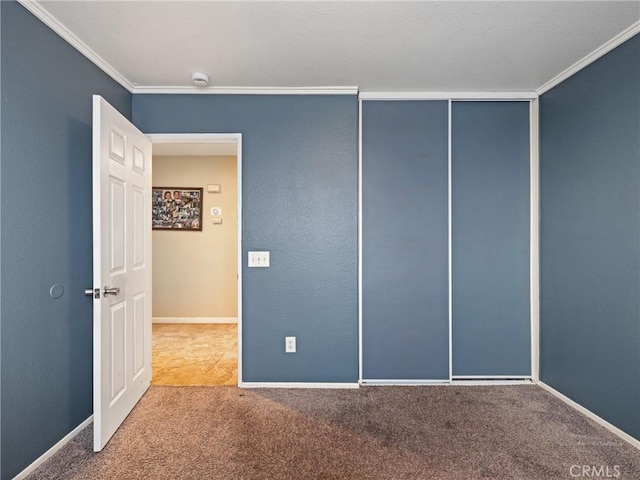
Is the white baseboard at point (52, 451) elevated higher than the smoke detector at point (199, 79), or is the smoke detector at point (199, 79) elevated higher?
the smoke detector at point (199, 79)

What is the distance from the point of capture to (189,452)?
204cm

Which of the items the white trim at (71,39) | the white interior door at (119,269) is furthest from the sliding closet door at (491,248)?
the white trim at (71,39)

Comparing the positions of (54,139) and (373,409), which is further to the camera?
(373,409)

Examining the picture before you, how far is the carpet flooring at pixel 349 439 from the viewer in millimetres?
1888

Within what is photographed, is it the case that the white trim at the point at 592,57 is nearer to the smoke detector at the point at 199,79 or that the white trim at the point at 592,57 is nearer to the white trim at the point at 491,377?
the white trim at the point at 491,377

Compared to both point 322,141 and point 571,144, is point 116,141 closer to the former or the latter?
point 322,141

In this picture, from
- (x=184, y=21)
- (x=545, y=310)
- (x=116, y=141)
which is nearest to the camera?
(x=184, y=21)

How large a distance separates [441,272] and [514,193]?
3.02 feet

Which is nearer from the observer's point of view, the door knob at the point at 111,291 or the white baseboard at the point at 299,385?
the door knob at the point at 111,291

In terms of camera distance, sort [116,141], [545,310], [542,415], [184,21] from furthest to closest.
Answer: [545,310]
[542,415]
[116,141]
[184,21]

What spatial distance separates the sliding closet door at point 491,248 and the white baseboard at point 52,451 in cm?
277

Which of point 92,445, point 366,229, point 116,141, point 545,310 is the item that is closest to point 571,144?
point 545,310

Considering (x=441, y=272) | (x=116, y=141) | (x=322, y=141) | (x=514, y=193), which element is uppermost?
(x=322, y=141)

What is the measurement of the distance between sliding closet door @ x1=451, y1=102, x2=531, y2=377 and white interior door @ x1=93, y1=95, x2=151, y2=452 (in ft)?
8.23
